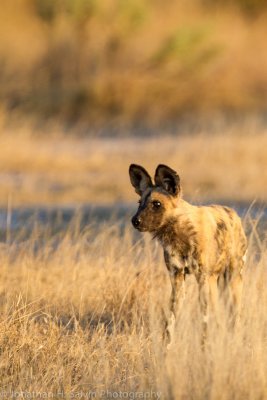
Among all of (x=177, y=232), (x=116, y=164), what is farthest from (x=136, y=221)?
(x=116, y=164)

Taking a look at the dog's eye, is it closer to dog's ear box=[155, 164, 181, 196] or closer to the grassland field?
dog's ear box=[155, 164, 181, 196]

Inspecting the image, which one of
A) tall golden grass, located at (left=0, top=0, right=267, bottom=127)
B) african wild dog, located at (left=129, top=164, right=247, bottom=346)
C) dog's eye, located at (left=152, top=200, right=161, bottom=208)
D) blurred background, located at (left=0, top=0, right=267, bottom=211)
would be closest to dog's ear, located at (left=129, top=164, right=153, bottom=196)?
african wild dog, located at (left=129, top=164, right=247, bottom=346)

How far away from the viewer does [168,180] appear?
18.6ft

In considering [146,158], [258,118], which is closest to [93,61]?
[258,118]

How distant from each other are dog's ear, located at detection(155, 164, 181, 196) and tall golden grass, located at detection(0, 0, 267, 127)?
1636 centimetres

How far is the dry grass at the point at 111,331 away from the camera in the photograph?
4.86m

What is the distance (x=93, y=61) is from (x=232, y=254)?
64.4 feet

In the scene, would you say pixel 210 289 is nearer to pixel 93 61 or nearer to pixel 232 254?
pixel 232 254

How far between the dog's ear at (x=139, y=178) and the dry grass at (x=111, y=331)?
0.60 metres

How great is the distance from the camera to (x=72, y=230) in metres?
9.41

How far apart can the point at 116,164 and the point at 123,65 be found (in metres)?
9.13

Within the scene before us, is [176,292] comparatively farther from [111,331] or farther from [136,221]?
[111,331]

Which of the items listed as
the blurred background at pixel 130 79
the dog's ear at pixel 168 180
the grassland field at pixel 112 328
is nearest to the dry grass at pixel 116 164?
the blurred background at pixel 130 79

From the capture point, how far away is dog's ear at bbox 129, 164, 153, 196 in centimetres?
572
